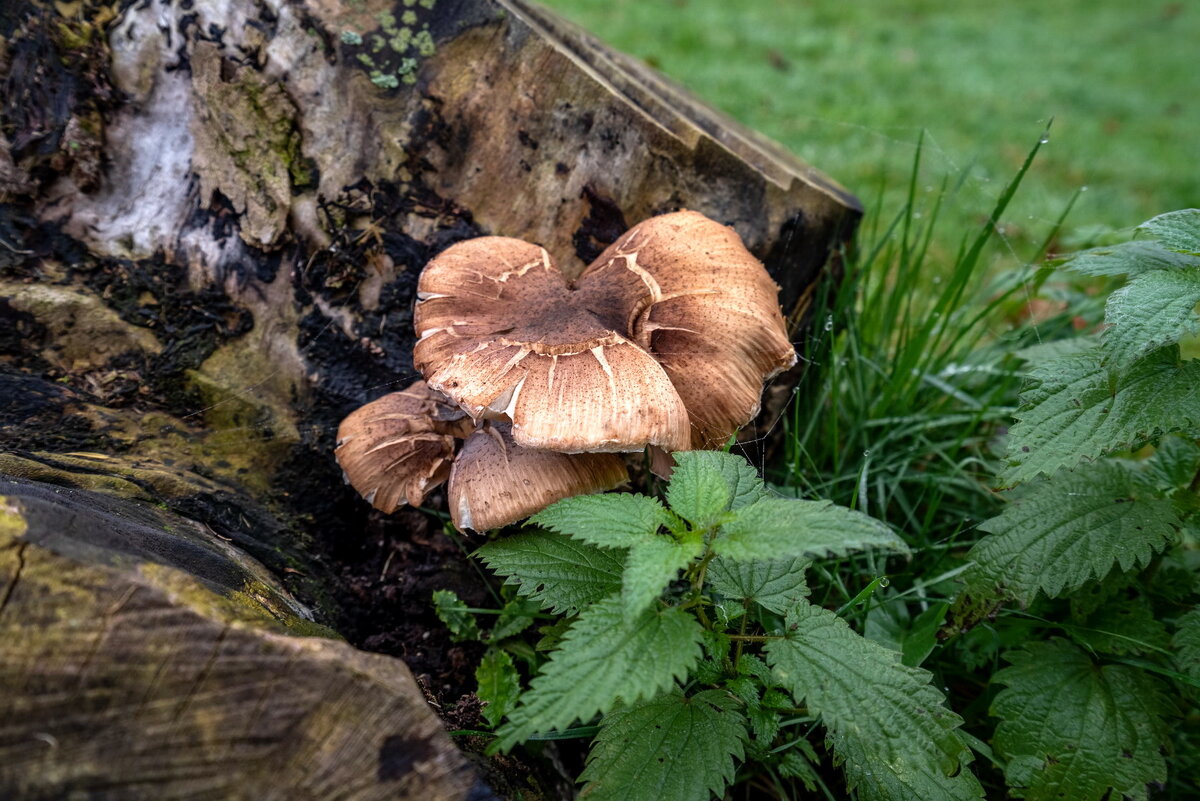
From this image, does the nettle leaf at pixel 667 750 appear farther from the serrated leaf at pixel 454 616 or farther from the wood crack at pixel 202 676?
the wood crack at pixel 202 676

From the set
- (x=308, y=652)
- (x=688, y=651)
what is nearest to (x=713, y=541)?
(x=688, y=651)

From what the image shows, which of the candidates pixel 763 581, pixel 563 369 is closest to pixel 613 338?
pixel 563 369

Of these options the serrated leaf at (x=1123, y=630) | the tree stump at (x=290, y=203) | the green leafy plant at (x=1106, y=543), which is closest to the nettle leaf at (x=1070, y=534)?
the green leafy plant at (x=1106, y=543)

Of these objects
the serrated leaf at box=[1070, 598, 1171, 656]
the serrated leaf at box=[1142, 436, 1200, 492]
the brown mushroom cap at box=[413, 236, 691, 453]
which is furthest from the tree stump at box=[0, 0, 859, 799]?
the serrated leaf at box=[1070, 598, 1171, 656]

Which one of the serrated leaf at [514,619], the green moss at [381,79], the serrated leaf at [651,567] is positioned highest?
the green moss at [381,79]

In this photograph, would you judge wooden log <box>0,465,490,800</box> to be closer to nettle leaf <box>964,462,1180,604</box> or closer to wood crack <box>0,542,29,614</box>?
wood crack <box>0,542,29,614</box>
